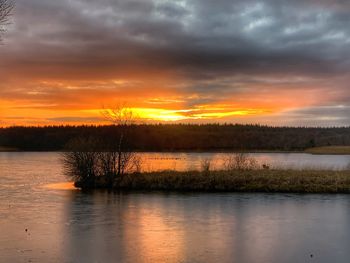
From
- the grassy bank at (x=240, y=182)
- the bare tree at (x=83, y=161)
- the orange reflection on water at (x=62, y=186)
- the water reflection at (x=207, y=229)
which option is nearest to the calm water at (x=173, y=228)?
the water reflection at (x=207, y=229)

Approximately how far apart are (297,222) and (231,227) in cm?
300

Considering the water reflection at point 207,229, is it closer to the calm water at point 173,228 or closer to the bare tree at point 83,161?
the calm water at point 173,228

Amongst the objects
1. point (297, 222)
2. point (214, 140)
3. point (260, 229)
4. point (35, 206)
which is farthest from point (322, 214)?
point (214, 140)

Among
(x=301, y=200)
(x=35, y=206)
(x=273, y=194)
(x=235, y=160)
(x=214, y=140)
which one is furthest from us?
(x=214, y=140)

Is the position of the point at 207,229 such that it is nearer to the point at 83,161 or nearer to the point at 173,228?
the point at 173,228

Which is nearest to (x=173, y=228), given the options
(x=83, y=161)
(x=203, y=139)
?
(x=83, y=161)

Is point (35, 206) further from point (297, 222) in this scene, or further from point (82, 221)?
point (297, 222)

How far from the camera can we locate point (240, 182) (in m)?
32.8

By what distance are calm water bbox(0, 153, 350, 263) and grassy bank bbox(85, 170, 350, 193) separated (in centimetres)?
355

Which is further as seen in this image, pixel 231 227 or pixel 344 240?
pixel 231 227

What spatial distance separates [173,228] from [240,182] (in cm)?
1626

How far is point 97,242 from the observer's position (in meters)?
14.6

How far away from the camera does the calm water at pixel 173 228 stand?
1299 centimetres

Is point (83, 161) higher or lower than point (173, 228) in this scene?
higher
